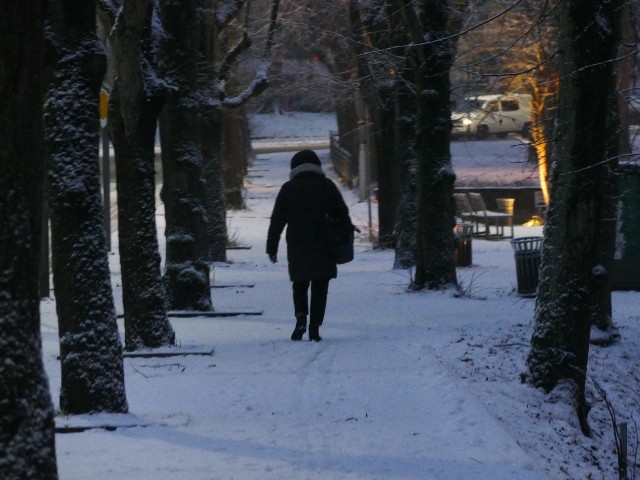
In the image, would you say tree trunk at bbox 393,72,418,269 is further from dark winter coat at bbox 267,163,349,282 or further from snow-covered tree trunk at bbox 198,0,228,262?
dark winter coat at bbox 267,163,349,282

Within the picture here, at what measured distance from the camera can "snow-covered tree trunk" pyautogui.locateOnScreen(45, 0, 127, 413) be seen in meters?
7.25

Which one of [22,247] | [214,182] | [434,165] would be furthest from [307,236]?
[214,182]

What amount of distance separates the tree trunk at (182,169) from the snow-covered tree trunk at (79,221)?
5.57 m

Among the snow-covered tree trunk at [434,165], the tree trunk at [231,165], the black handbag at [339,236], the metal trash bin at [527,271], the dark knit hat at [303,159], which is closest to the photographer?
the black handbag at [339,236]

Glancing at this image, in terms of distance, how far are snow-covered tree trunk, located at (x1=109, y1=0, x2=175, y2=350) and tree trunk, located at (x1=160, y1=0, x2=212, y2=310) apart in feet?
8.91

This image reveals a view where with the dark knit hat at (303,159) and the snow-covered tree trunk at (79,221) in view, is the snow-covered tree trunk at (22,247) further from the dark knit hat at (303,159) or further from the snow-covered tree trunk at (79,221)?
the dark knit hat at (303,159)

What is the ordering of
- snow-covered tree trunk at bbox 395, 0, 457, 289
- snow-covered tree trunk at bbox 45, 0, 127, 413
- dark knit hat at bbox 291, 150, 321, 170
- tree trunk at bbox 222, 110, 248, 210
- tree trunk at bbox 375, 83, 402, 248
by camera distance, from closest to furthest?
snow-covered tree trunk at bbox 45, 0, 127, 413
dark knit hat at bbox 291, 150, 321, 170
snow-covered tree trunk at bbox 395, 0, 457, 289
tree trunk at bbox 375, 83, 402, 248
tree trunk at bbox 222, 110, 248, 210

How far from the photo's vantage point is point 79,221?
7281mm

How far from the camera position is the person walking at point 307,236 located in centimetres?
1085

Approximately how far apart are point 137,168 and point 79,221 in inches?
95.2

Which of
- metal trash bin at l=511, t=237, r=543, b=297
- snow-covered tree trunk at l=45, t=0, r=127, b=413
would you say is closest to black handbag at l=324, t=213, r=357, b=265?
snow-covered tree trunk at l=45, t=0, r=127, b=413

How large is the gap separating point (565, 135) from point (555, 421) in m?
2.01

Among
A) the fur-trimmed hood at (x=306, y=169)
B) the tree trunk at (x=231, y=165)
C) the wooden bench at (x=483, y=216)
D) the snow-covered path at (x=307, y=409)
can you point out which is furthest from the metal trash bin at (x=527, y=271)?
the tree trunk at (x=231, y=165)

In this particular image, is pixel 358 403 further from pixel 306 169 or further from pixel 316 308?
pixel 306 169
